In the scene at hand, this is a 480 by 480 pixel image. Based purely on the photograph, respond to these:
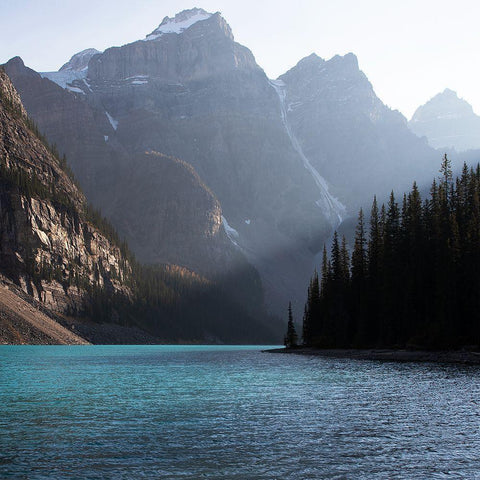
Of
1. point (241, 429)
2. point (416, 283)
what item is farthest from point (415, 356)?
point (241, 429)

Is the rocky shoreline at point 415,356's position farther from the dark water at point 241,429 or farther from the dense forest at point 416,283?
the dark water at point 241,429

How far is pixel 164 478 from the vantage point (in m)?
20.0

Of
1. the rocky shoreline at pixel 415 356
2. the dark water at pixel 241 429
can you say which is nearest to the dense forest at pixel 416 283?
the rocky shoreline at pixel 415 356

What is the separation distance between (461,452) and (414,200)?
85381 mm

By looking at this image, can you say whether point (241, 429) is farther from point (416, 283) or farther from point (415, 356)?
point (416, 283)

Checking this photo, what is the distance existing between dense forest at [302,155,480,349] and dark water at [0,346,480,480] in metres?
32.0

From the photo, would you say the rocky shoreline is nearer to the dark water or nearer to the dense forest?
the dense forest

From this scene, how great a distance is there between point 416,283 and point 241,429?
70.8 meters

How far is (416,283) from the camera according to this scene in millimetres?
94062

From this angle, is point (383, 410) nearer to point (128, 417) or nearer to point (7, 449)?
point (128, 417)

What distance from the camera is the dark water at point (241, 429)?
21375 mm

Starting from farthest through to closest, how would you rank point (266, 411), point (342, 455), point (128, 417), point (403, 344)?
point (403, 344) → point (266, 411) → point (128, 417) → point (342, 455)

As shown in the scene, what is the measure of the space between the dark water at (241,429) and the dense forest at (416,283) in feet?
105

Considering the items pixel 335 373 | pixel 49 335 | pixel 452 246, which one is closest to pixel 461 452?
pixel 335 373
